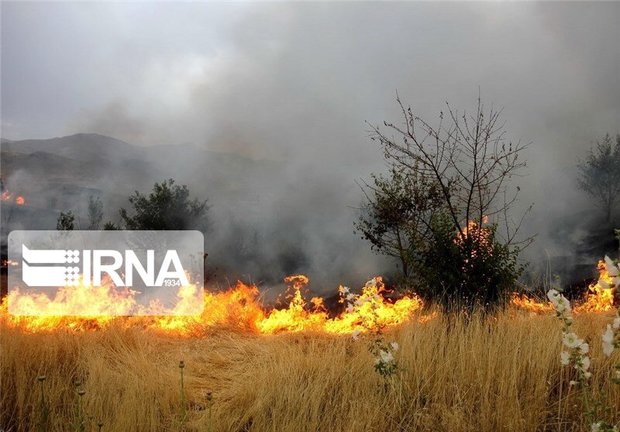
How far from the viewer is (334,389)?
395cm

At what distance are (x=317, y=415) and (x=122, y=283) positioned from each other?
42.2 ft

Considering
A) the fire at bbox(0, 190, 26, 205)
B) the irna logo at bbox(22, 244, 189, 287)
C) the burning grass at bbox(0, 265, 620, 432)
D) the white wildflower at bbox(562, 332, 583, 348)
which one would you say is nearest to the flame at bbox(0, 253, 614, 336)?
the irna logo at bbox(22, 244, 189, 287)

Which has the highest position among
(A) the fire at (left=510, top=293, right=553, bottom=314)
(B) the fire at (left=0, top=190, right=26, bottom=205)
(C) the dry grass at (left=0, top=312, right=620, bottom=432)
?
(B) the fire at (left=0, top=190, right=26, bottom=205)

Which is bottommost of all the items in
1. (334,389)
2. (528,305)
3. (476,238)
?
(334,389)

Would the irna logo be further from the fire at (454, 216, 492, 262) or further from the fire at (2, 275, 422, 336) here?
the fire at (454, 216, 492, 262)

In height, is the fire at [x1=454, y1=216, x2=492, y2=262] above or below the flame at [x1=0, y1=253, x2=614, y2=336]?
above

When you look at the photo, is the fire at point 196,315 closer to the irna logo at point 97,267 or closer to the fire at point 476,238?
the irna logo at point 97,267

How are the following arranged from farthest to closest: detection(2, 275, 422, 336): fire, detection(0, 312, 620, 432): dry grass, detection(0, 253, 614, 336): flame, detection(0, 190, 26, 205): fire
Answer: detection(0, 190, 26, 205): fire, detection(2, 275, 422, 336): fire, detection(0, 253, 614, 336): flame, detection(0, 312, 620, 432): dry grass

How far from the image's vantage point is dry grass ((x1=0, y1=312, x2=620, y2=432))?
328 centimetres

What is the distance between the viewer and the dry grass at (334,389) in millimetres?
3277

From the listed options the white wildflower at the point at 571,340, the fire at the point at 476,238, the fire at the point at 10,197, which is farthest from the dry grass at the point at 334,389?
the fire at the point at 10,197

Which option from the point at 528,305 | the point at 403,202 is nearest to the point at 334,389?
the point at 528,305

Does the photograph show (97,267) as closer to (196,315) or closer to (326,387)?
(196,315)

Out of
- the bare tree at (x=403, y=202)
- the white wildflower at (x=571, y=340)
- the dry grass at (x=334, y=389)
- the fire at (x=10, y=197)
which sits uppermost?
the fire at (x=10, y=197)
